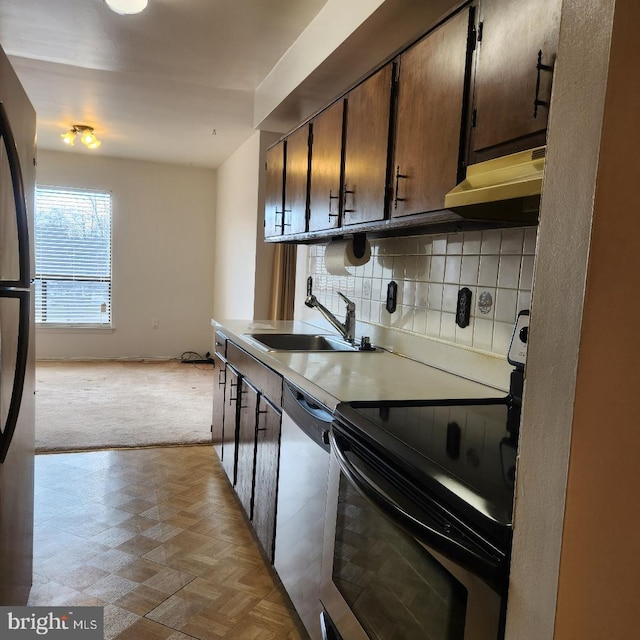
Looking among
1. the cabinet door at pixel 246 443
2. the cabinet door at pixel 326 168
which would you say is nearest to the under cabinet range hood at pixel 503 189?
the cabinet door at pixel 326 168

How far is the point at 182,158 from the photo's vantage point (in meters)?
6.19

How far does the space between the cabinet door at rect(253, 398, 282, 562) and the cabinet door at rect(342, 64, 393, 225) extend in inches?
34.1

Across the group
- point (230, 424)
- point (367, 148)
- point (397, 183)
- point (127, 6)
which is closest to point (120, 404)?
point (230, 424)

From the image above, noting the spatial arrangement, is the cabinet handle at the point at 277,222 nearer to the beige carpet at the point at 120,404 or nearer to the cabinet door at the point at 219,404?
the cabinet door at the point at 219,404

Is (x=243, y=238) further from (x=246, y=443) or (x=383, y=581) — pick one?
(x=383, y=581)

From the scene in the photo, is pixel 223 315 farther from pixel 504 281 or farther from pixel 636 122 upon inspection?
pixel 636 122

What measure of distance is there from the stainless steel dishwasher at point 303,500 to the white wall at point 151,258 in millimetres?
5173

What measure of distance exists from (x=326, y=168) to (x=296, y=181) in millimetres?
468

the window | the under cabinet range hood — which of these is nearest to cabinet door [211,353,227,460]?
the under cabinet range hood

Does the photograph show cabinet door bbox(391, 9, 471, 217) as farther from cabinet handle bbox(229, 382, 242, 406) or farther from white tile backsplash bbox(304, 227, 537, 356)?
cabinet handle bbox(229, 382, 242, 406)

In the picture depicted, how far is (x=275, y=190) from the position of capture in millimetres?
3285

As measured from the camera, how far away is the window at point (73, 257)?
621cm

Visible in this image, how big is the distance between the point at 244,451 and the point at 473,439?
156cm

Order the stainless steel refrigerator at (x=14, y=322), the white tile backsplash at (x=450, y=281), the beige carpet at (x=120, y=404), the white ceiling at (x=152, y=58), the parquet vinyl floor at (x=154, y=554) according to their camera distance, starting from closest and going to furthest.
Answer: the stainless steel refrigerator at (x=14, y=322)
the white tile backsplash at (x=450, y=281)
the parquet vinyl floor at (x=154, y=554)
the white ceiling at (x=152, y=58)
the beige carpet at (x=120, y=404)
